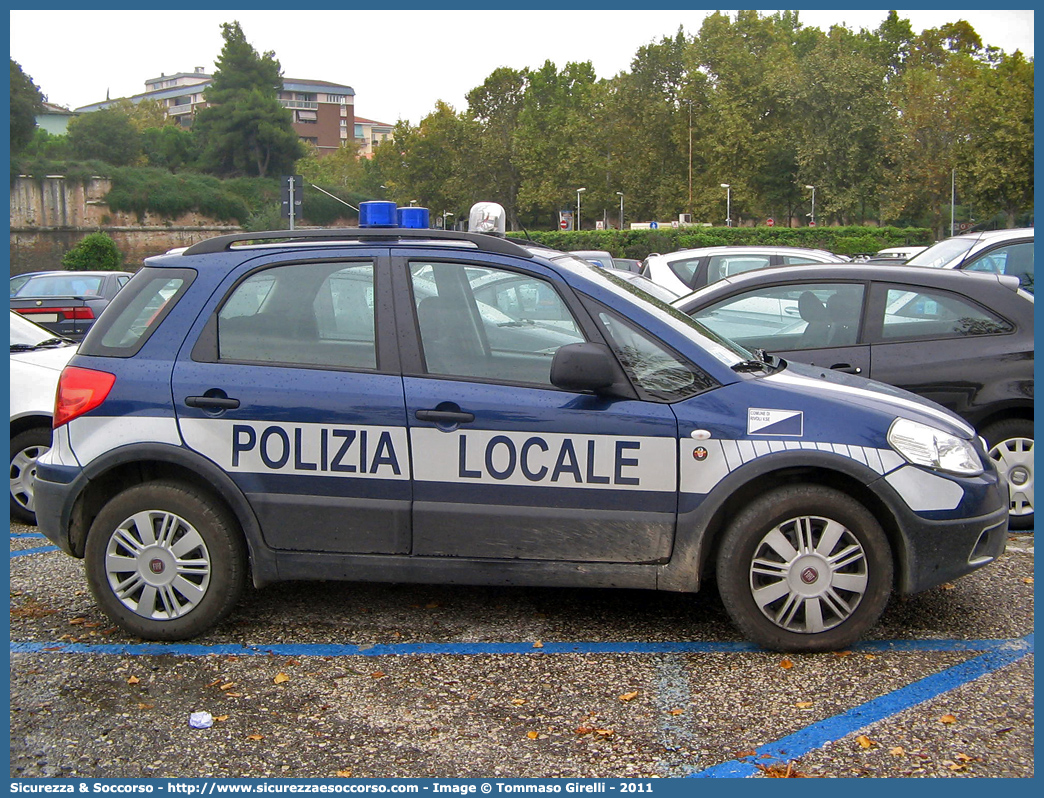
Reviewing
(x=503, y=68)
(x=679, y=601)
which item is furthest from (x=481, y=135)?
(x=679, y=601)

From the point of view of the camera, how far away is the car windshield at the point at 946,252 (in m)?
11.4

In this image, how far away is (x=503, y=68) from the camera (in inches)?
3612

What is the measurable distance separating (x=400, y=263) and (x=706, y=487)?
1661 mm

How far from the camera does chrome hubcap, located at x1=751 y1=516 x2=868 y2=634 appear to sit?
4.26 metres

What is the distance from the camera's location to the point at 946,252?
11.8 m

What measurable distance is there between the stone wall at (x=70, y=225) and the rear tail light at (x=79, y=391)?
6975 cm

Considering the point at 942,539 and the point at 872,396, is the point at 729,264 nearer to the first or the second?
the point at 872,396

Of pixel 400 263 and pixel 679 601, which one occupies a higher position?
pixel 400 263

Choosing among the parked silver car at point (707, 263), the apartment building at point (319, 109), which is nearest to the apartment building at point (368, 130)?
the apartment building at point (319, 109)

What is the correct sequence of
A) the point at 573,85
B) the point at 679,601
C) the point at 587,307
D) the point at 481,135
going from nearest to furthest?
the point at 587,307 → the point at 679,601 → the point at 481,135 → the point at 573,85

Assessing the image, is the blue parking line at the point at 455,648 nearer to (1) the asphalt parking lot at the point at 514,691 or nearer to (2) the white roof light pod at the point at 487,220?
(1) the asphalt parking lot at the point at 514,691

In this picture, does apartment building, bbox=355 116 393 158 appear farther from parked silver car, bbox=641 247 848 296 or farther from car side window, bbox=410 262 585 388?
car side window, bbox=410 262 585 388

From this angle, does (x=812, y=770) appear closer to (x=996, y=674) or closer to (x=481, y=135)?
(x=996, y=674)
